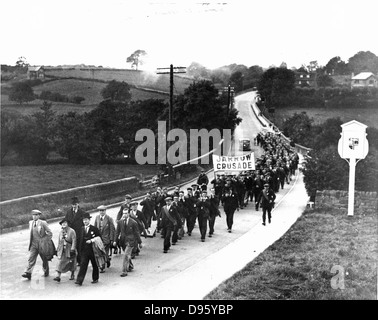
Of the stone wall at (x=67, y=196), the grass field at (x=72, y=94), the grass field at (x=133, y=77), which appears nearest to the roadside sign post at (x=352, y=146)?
the stone wall at (x=67, y=196)

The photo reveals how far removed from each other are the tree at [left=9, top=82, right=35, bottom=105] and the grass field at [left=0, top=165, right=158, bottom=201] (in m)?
5.38

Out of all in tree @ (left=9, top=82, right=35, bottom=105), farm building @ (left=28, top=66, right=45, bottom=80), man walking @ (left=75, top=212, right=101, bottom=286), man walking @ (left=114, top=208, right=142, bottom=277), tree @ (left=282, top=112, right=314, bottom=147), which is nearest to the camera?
man walking @ (left=75, top=212, right=101, bottom=286)

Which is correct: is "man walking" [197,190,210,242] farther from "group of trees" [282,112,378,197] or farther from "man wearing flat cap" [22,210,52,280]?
"group of trees" [282,112,378,197]

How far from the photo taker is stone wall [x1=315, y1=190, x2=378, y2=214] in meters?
18.6

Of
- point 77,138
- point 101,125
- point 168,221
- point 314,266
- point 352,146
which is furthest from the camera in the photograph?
point 101,125

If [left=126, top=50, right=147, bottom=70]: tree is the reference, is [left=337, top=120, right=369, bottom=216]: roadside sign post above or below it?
below

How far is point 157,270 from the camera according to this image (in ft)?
41.6

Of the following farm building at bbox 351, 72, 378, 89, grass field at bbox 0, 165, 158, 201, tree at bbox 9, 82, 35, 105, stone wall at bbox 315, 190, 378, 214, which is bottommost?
grass field at bbox 0, 165, 158, 201

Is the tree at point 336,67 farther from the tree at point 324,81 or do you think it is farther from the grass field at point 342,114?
the grass field at point 342,114

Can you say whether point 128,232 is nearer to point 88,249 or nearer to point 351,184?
point 88,249

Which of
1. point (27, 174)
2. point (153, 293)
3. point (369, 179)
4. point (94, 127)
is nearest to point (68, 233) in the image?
point (153, 293)

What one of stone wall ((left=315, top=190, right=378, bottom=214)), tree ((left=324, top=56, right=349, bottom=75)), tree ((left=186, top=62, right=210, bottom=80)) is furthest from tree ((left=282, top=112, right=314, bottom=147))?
tree ((left=324, top=56, right=349, bottom=75))

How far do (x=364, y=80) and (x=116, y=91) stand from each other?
3409 centimetres

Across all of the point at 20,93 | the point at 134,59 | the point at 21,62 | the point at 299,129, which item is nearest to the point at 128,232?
the point at 21,62
